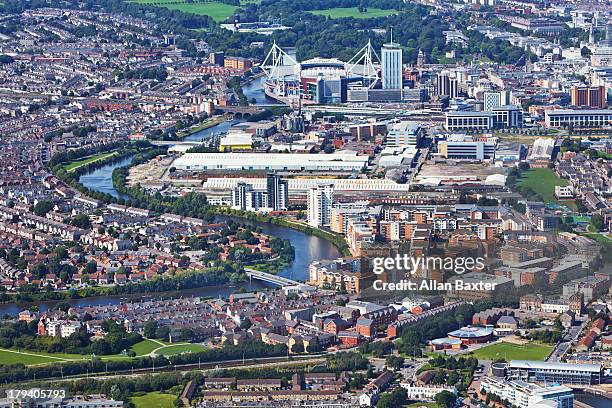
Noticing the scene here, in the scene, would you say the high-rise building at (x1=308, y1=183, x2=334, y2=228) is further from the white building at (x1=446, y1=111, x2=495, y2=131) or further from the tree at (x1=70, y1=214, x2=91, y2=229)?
the white building at (x1=446, y1=111, x2=495, y2=131)

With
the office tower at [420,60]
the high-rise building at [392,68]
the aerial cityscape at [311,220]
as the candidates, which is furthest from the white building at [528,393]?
the office tower at [420,60]

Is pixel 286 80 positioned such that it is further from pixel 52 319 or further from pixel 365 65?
pixel 52 319

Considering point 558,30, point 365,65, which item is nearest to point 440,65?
point 365,65

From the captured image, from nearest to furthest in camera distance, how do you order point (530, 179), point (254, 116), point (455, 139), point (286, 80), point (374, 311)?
1. point (374, 311)
2. point (530, 179)
3. point (455, 139)
4. point (254, 116)
5. point (286, 80)

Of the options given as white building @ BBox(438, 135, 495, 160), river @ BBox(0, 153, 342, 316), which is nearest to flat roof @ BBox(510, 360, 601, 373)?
river @ BBox(0, 153, 342, 316)

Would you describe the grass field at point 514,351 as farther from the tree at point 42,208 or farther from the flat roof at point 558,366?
the tree at point 42,208

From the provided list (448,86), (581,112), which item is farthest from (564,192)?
(448,86)

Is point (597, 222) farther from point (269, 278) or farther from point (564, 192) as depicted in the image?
point (269, 278)
